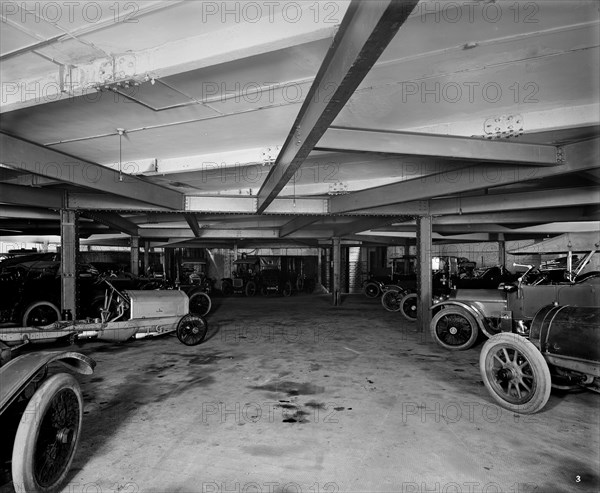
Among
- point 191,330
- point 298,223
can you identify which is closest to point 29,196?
point 191,330

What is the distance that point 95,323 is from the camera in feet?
22.1

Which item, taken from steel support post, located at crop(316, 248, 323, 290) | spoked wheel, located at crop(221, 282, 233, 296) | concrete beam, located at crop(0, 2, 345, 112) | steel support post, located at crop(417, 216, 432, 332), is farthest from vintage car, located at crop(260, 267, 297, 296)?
concrete beam, located at crop(0, 2, 345, 112)

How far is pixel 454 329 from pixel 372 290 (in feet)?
35.6

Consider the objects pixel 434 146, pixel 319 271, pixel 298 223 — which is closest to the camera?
pixel 434 146

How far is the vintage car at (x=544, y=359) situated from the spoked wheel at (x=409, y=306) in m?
6.14

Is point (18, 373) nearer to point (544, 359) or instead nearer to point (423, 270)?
point (544, 359)

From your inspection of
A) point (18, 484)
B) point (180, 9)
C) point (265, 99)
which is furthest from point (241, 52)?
point (18, 484)

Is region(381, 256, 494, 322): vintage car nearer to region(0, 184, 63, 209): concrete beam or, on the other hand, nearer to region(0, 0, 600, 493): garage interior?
region(0, 0, 600, 493): garage interior

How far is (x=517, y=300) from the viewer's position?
6.30 metres

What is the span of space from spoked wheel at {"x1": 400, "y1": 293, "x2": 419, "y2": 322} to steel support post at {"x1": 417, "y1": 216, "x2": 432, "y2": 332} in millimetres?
2181

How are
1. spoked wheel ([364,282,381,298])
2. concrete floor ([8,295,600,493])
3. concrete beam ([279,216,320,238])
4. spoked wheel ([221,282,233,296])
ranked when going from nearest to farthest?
concrete floor ([8,295,600,493]) → concrete beam ([279,216,320,238]) → spoked wheel ([364,282,381,298]) → spoked wheel ([221,282,233,296])

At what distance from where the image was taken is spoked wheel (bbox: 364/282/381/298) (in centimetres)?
1795

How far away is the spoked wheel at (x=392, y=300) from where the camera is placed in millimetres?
12898

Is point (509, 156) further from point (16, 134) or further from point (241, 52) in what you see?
point (16, 134)
